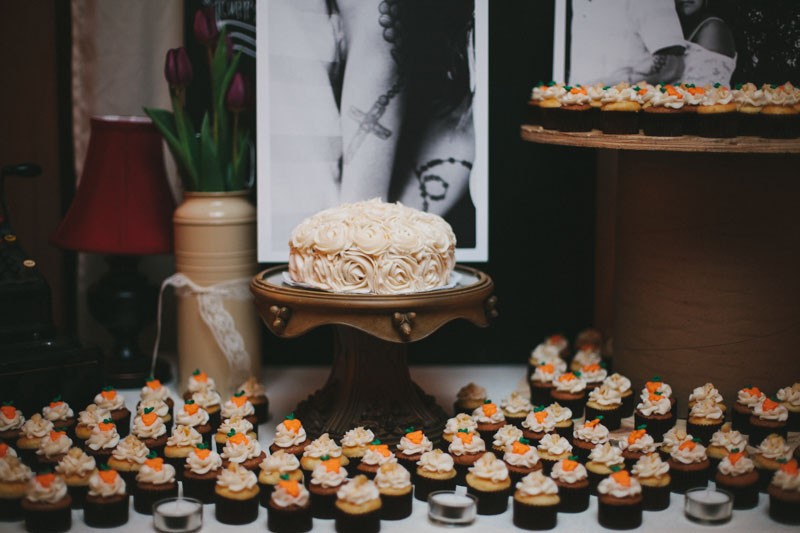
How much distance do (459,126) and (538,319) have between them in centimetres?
80

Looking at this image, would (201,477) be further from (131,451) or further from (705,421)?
(705,421)

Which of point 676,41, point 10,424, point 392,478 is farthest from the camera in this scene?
point 676,41

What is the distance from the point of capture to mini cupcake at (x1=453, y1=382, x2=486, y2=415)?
3119mm

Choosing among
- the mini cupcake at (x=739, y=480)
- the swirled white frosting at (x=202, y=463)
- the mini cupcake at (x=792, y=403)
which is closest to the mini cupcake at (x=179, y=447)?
the swirled white frosting at (x=202, y=463)

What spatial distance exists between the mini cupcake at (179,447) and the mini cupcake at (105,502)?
26 centimetres

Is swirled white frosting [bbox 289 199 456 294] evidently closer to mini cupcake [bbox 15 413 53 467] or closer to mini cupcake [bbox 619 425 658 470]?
mini cupcake [bbox 619 425 658 470]

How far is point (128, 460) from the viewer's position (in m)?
2.60

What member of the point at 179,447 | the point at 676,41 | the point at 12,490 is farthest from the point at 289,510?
the point at 676,41

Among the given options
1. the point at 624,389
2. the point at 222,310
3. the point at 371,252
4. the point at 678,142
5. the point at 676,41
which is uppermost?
the point at 676,41

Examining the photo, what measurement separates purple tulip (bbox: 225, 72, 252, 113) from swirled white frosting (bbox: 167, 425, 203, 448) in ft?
3.59

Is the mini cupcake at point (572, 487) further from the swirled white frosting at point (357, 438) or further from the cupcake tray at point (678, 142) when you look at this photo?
the cupcake tray at point (678, 142)

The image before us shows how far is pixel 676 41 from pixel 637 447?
1518 millimetres

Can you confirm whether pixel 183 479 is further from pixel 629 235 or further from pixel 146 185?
pixel 629 235

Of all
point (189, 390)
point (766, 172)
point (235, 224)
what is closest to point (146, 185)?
point (235, 224)
